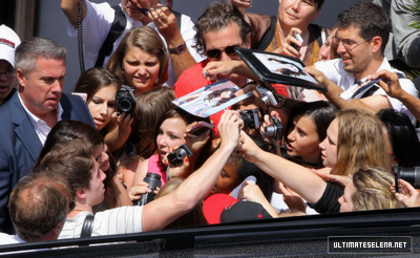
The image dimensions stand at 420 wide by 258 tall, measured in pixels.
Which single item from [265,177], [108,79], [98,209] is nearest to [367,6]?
[265,177]

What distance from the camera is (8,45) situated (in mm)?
2807

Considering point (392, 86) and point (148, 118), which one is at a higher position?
point (392, 86)

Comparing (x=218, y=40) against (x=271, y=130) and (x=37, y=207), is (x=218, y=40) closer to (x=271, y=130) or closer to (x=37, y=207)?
(x=271, y=130)

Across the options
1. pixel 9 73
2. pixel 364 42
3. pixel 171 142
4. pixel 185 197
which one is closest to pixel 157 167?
pixel 171 142

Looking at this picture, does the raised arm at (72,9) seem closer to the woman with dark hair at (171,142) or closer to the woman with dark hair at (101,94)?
the woman with dark hair at (101,94)

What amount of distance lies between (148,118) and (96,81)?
433mm

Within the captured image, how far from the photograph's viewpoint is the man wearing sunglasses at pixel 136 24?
311 cm

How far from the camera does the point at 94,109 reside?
2910 mm

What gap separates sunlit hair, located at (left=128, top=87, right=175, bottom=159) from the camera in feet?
9.64

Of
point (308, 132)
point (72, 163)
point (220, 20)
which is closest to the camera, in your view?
point (72, 163)

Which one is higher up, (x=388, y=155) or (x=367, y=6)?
(x=367, y=6)

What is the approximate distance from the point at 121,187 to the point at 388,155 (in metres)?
1.48

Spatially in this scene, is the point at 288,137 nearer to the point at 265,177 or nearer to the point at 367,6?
the point at 265,177

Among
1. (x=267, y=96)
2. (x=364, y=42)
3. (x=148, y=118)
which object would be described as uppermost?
(x=364, y=42)
